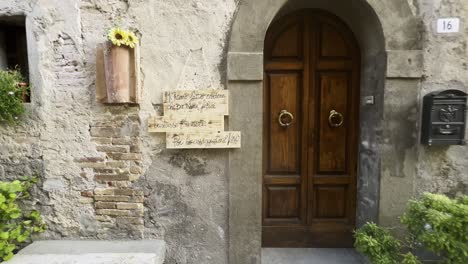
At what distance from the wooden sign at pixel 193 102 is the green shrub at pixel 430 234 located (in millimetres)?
1765

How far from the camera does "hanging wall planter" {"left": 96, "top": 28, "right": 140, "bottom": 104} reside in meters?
2.55

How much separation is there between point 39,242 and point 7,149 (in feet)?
3.21

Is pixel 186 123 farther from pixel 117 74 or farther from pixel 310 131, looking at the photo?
pixel 310 131

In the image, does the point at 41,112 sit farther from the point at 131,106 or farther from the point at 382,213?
the point at 382,213

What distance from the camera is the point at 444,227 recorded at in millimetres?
2129

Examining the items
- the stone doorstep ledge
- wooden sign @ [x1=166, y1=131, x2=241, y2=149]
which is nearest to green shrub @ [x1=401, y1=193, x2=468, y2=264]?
wooden sign @ [x1=166, y1=131, x2=241, y2=149]

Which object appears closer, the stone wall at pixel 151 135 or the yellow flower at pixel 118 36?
the yellow flower at pixel 118 36

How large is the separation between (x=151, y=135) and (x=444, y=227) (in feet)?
8.47

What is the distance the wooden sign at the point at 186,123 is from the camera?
269 cm

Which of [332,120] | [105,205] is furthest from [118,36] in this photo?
[332,120]

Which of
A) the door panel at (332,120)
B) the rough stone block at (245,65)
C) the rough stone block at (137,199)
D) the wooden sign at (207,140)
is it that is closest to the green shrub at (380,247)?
the door panel at (332,120)

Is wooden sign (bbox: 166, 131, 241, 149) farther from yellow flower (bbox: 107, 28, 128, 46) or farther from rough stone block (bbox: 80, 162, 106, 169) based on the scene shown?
yellow flower (bbox: 107, 28, 128, 46)

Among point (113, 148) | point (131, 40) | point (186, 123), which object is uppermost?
point (131, 40)

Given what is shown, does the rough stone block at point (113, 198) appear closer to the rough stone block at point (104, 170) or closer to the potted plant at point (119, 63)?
the rough stone block at point (104, 170)
